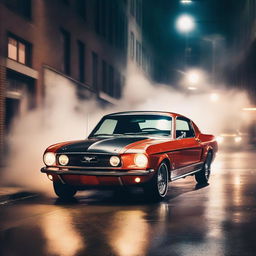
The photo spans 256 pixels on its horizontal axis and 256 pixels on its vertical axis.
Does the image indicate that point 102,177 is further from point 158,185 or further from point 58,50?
point 58,50

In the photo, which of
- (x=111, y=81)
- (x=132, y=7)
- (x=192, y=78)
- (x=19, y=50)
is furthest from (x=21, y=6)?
(x=132, y=7)

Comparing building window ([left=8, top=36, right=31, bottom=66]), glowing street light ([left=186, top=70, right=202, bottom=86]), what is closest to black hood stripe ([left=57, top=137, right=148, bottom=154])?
building window ([left=8, top=36, right=31, bottom=66])

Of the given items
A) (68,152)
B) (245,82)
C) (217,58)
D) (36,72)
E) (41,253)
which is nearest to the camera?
(41,253)

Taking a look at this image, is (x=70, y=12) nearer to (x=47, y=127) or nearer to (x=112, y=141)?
(x=47, y=127)

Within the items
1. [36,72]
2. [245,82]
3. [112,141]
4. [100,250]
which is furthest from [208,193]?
[245,82]

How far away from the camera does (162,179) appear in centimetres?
963

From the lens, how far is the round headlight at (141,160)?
8875 millimetres

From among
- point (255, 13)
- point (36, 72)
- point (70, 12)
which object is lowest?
point (36, 72)

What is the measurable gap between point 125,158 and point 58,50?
16.1m

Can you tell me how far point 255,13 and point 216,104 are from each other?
918cm

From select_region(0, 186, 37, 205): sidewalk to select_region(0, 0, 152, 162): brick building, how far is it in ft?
24.6

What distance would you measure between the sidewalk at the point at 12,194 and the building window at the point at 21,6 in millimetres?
9387

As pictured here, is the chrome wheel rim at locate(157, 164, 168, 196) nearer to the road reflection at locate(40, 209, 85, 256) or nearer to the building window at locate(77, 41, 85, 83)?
the road reflection at locate(40, 209, 85, 256)

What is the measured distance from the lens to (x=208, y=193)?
10641 millimetres
